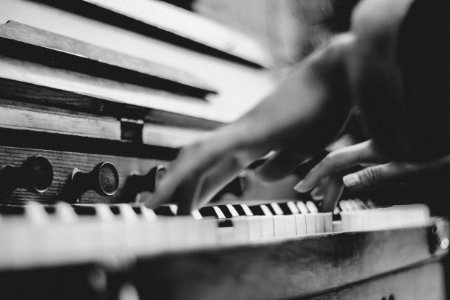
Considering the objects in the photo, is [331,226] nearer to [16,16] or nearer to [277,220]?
[277,220]

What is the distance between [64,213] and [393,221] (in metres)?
1.19

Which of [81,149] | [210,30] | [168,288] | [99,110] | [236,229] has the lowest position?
[168,288]

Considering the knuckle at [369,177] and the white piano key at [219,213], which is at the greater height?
the knuckle at [369,177]

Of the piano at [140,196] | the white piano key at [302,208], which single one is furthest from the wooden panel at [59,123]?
the white piano key at [302,208]

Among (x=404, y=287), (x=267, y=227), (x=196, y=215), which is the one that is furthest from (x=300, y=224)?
(x=404, y=287)

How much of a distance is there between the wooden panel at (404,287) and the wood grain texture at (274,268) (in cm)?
7

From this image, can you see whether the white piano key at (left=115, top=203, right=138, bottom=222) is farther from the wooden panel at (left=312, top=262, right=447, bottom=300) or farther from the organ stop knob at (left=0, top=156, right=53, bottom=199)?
the wooden panel at (left=312, top=262, right=447, bottom=300)

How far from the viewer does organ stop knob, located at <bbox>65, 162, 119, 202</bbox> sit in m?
1.30

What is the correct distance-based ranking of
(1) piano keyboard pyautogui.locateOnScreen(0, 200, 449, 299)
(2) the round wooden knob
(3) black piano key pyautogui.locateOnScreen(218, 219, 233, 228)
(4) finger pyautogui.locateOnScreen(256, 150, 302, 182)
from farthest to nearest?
(2) the round wooden knob, (4) finger pyautogui.locateOnScreen(256, 150, 302, 182), (3) black piano key pyautogui.locateOnScreen(218, 219, 233, 228), (1) piano keyboard pyautogui.locateOnScreen(0, 200, 449, 299)

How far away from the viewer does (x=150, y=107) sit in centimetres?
165

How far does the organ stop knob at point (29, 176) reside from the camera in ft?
3.82

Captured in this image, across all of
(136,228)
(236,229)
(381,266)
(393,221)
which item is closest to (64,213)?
(136,228)

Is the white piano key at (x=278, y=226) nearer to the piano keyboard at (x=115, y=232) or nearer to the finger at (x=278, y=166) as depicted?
the piano keyboard at (x=115, y=232)

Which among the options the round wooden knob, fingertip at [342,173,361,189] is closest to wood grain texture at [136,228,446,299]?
fingertip at [342,173,361,189]
